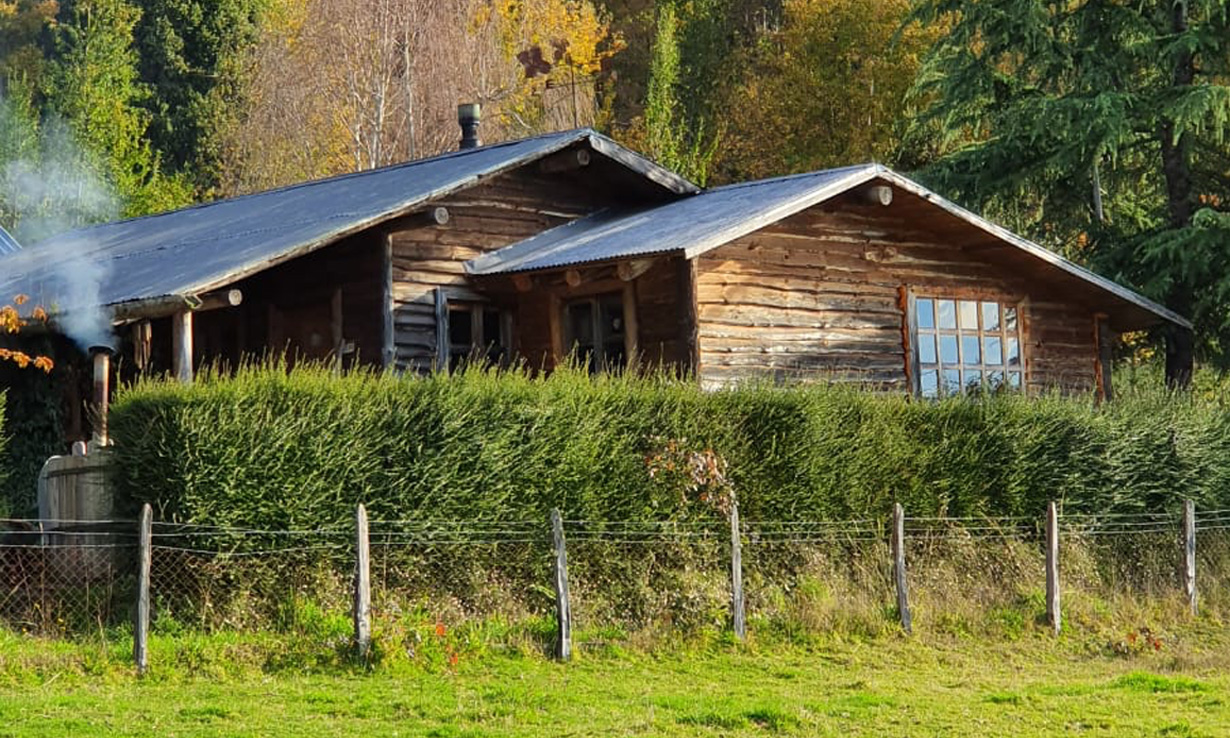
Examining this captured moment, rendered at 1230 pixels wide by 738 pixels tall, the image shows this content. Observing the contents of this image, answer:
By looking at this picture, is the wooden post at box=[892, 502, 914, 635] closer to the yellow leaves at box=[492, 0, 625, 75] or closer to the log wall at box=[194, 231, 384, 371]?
the log wall at box=[194, 231, 384, 371]

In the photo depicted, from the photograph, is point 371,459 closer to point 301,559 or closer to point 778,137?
point 301,559

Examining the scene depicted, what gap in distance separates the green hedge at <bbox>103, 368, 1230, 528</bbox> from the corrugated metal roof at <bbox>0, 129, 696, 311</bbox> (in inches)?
92.3

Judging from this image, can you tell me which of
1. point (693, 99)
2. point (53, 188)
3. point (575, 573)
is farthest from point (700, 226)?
point (693, 99)

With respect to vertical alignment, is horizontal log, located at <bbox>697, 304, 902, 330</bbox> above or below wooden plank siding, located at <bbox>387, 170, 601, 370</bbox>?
below

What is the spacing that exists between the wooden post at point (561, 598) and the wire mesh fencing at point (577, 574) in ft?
0.15

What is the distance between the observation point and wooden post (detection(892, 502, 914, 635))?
19.2 meters

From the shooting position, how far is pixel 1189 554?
2227 cm

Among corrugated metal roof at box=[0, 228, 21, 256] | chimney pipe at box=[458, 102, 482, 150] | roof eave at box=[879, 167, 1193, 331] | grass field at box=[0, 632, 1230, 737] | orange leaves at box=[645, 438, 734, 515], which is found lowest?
grass field at box=[0, 632, 1230, 737]

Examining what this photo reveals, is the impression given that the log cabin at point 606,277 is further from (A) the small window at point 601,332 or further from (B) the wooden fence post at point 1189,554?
(B) the wooden fence post at point 1189,554

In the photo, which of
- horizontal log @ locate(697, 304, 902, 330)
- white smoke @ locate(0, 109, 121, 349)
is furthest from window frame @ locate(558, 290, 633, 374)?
white smoke @ locate(0, 109, 121, 349)

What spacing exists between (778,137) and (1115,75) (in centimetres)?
2036

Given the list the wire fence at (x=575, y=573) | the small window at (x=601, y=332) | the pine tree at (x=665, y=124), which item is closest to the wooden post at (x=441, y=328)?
the small window at (x=601, y=332)

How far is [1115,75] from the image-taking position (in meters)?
31.0

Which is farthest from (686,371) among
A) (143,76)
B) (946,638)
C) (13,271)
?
(143,76)
